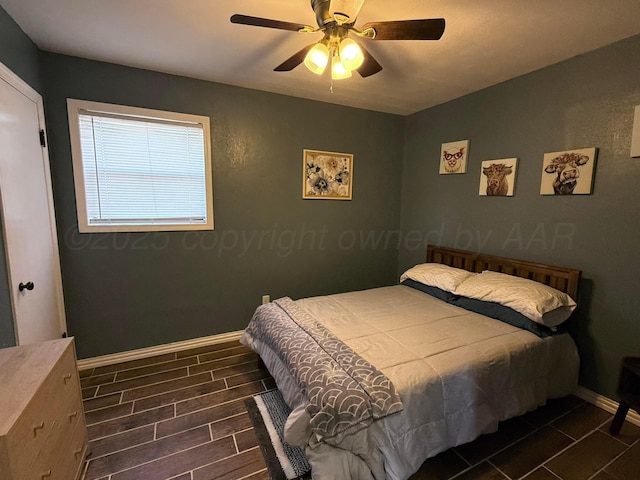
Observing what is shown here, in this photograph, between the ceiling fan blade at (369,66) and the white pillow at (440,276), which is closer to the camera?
the ceiling fan blade at (369,66)

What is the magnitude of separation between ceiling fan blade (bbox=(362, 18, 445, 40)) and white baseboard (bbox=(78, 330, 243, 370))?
9.47 ft

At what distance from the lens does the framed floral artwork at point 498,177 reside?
2588 mm

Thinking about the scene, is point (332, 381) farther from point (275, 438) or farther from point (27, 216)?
point (27, 216)

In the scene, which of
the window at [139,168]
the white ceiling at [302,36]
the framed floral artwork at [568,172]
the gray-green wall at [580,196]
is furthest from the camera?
the window at [139,168]

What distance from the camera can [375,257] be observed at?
3.80 m

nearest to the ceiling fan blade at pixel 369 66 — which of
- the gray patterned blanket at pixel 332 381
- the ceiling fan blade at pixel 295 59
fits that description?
the ceiling fan blade at pixel 295 59

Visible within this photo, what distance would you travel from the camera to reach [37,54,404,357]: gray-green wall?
242 cm

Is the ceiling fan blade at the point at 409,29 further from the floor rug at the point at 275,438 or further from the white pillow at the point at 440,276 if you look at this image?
the floor rug at the point at 275,438

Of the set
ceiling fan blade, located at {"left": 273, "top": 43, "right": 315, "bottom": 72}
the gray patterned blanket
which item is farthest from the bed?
ceiling fan blade, located at {"left": 273, "top": 43, "right": 315, "bottom": 72}

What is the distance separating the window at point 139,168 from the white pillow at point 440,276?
2163 millimetres

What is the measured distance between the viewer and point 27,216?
1910 mm

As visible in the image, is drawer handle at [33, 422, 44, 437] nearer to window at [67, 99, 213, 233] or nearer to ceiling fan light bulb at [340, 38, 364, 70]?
window at [67, 99, 213, 233]

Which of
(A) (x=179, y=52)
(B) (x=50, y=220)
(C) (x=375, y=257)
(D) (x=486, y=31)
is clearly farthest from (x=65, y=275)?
(D) (x=486, y=31)

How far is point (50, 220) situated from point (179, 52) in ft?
5.34
